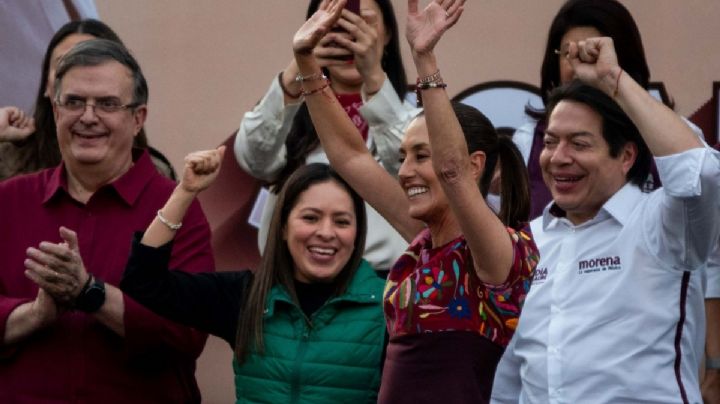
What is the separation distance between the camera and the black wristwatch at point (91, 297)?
4457 millimetres

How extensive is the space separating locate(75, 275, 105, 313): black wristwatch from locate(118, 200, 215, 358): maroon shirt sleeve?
0.08 metres

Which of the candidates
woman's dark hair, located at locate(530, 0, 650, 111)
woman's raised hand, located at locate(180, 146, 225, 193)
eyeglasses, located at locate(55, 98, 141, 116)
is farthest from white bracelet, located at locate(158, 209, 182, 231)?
Answer: woman's dark hair, located at locate(530, 0, 650, 111)

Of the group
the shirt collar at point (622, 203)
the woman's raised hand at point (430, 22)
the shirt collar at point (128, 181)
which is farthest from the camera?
the shirt collar at point (128, 181)

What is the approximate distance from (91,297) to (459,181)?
1253 mm

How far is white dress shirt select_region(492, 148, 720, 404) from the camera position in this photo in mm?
3932

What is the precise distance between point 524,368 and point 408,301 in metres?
Answer: 0.61

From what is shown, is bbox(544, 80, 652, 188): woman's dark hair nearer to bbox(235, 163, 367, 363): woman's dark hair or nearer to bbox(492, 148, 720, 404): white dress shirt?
bbox(492, 148, 720, 404): white dress shirt

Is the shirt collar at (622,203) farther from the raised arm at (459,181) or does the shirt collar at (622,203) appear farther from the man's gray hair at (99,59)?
the man's gray hair at (99,59)

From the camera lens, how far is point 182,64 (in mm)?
6238

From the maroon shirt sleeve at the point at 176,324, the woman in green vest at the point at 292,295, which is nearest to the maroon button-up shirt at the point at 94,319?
the maroon shirt sleeve at the point at 176,324

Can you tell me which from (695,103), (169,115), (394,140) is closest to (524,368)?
(394,140)

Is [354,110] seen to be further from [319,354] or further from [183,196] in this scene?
[319,354]

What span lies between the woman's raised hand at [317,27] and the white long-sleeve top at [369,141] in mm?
592

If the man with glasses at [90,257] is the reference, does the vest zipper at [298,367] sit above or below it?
below
